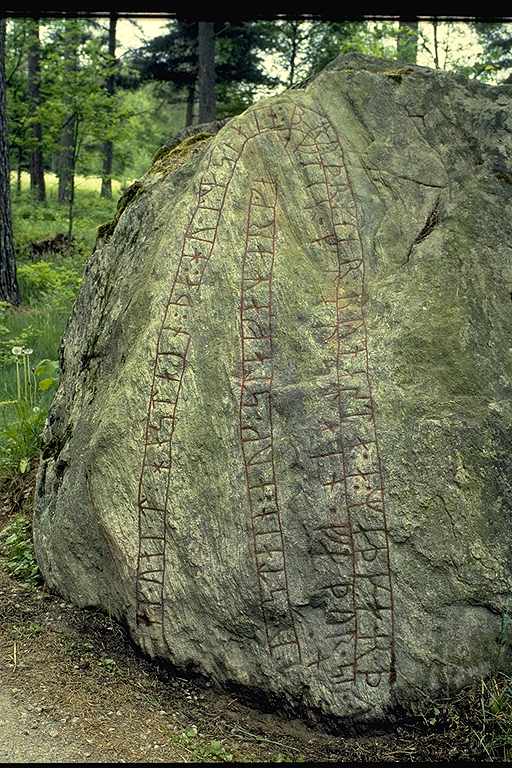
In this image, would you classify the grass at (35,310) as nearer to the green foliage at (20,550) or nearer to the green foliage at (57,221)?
the green foliage at (57,221)

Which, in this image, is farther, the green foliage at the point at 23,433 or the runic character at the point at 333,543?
the green foliage at the point at 23,433

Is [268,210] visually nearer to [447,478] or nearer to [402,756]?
[447,478]

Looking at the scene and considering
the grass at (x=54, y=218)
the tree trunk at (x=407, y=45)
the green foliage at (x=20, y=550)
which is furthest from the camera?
the grass at (x=54, y=218)

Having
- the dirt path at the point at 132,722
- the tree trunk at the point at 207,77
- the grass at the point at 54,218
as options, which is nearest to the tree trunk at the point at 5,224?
the grass at the point at 54,218

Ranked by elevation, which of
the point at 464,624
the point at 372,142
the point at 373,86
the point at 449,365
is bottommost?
the point at 464,624

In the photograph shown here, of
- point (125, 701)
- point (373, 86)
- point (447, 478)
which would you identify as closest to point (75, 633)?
point (125, 701)

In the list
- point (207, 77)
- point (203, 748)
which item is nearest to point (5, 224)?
point (207, 77)

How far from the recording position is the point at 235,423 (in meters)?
3.54

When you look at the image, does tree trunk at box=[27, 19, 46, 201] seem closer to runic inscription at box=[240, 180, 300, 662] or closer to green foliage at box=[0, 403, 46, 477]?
green foliage at box=[0, 403, 46, 477]

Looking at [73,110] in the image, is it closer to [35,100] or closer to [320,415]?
[35,100]

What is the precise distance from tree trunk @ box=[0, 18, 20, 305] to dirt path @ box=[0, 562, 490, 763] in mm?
6167

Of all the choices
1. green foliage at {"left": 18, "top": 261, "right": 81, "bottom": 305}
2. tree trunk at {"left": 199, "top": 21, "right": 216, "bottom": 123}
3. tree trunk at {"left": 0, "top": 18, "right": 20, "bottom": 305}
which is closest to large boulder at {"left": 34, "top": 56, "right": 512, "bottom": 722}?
tree trunk at {"left": 0, "top": 18, "right": 20, "bottom": 305}

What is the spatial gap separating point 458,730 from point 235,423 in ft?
4.83

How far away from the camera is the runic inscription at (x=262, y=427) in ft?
11.3
